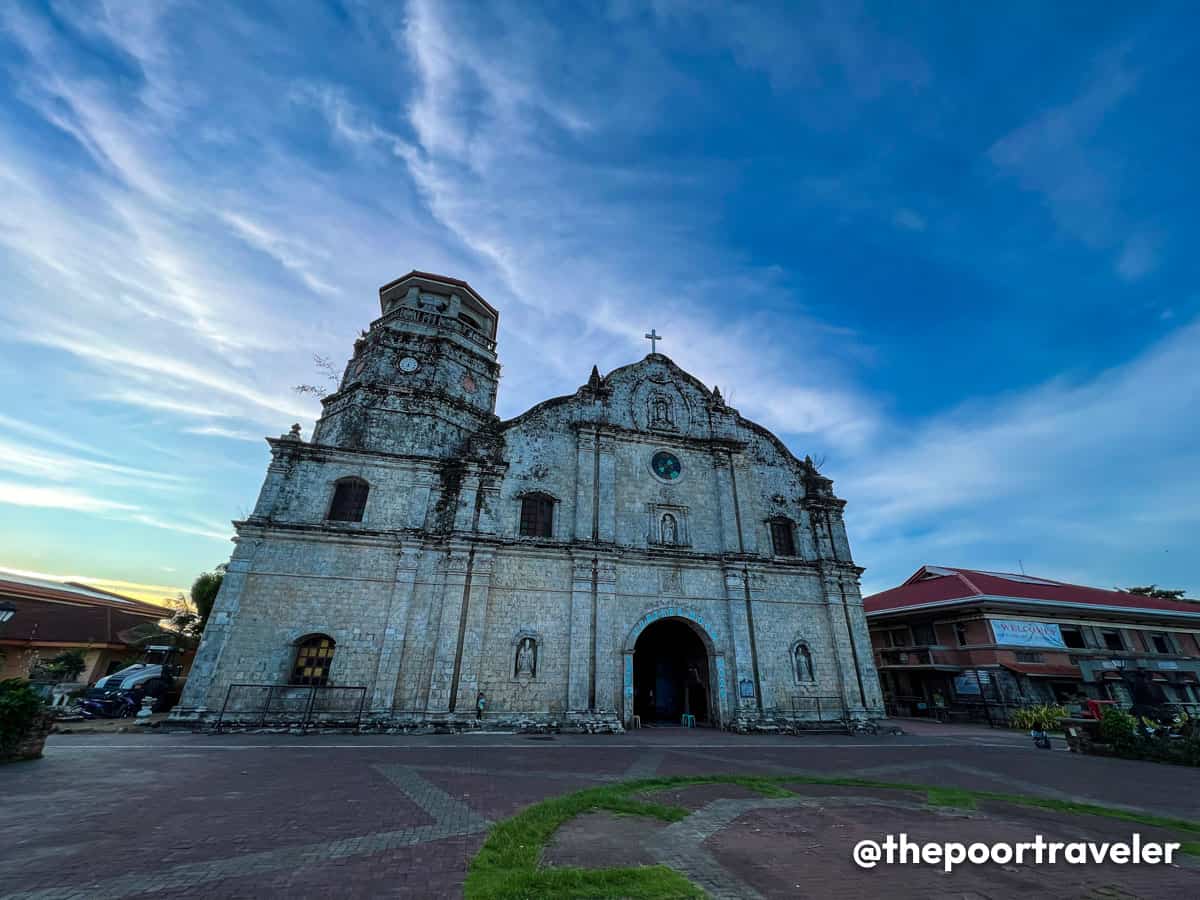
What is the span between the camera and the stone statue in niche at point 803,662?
19.5 metres

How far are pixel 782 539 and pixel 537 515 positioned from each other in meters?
11.0

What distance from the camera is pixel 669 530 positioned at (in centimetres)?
2077

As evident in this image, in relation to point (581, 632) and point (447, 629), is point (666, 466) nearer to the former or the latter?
point (581, 632)

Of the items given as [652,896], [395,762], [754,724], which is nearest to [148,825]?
[395,762]

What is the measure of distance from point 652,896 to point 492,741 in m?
11.2

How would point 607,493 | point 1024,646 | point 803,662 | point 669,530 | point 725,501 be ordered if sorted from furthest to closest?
point 1024,646 < point 725,501 < point 669,530 < point 607,493 < point 803,662

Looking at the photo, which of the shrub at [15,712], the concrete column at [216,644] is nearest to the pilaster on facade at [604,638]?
the concrete column at [216,644]

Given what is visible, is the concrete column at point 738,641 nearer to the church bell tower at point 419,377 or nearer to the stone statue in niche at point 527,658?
the stone statue in niche at point 527,658

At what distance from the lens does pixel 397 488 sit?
728 inches

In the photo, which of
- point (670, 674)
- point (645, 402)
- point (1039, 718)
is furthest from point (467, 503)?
point (1039, 718)

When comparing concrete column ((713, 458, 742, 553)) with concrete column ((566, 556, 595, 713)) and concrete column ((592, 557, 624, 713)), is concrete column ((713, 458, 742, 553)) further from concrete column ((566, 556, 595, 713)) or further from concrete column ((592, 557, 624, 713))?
concrete column ((566, 556, 595, 713))

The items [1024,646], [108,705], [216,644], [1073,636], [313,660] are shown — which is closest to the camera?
[216,644]

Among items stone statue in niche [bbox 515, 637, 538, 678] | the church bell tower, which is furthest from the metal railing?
the church bell tower

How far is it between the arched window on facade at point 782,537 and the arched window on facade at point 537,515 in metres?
9.81
